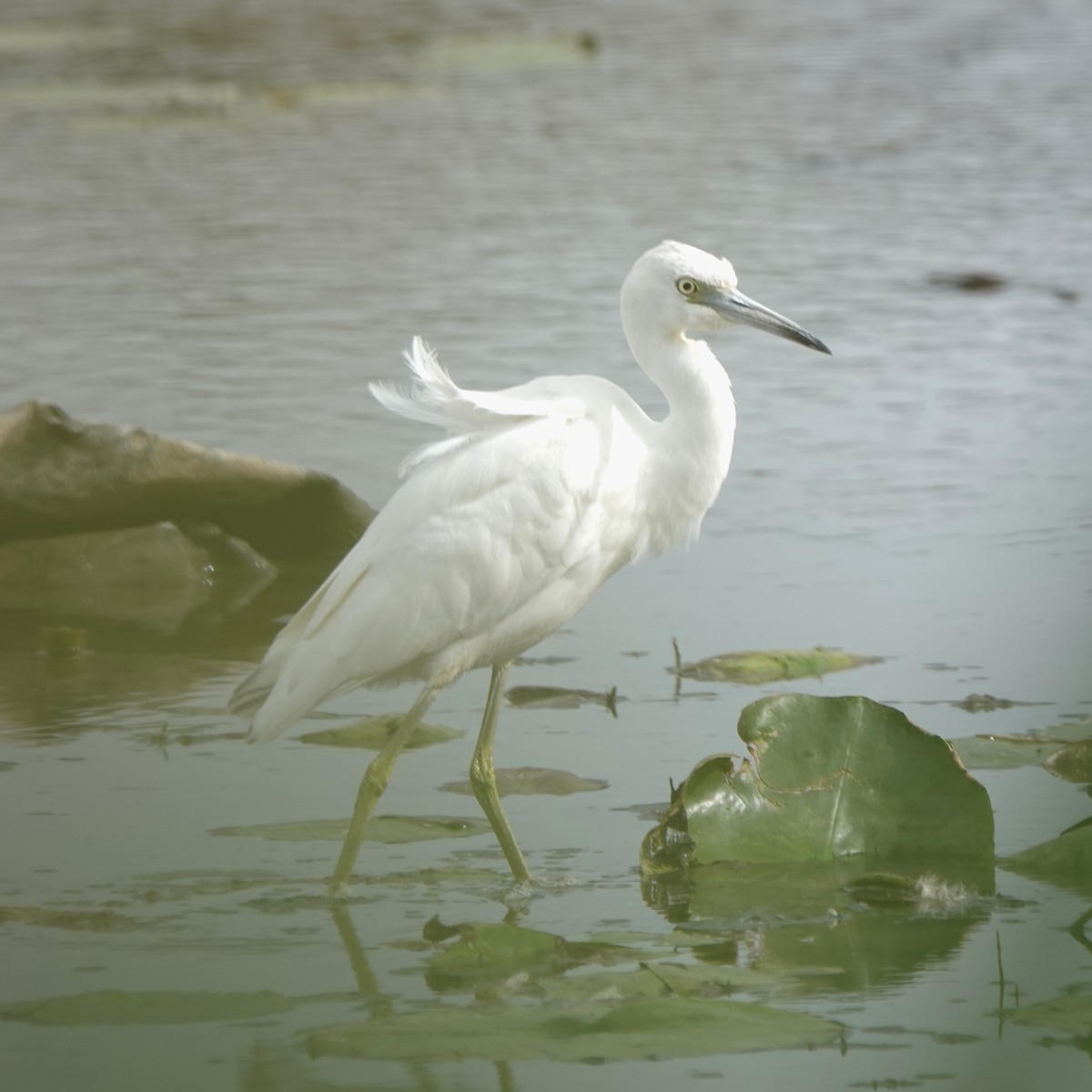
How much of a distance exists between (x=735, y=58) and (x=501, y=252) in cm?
863

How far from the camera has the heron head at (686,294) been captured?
4422 mm

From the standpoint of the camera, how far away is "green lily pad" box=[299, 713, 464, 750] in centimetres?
477

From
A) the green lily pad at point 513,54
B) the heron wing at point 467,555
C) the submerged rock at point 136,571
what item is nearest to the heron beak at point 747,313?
the heron wing at point 467,555

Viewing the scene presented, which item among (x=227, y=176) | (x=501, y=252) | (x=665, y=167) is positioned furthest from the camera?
(x=227, y=176)

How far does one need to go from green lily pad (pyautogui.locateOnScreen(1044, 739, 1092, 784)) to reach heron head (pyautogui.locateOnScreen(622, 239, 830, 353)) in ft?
3.26

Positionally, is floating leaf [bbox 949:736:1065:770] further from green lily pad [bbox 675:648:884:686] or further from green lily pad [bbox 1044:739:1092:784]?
green lily pad [bbox 675:648:884:686]

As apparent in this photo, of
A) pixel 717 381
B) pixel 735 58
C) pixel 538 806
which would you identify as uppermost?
pixel 735 58

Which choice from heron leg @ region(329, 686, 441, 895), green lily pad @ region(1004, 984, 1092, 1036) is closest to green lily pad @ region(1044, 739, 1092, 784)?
green lily pad @ region(1004, 984, 1092, 1036)

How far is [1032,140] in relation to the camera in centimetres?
1405

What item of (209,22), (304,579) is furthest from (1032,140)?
(209,22)

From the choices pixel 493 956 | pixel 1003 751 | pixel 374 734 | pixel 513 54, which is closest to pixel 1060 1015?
pixel 493 956

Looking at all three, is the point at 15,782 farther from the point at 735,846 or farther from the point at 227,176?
the point at 227,176

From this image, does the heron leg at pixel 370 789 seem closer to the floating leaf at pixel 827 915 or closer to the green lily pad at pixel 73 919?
the green lily pad at pixel 73 919

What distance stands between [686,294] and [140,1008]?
2.03 m
